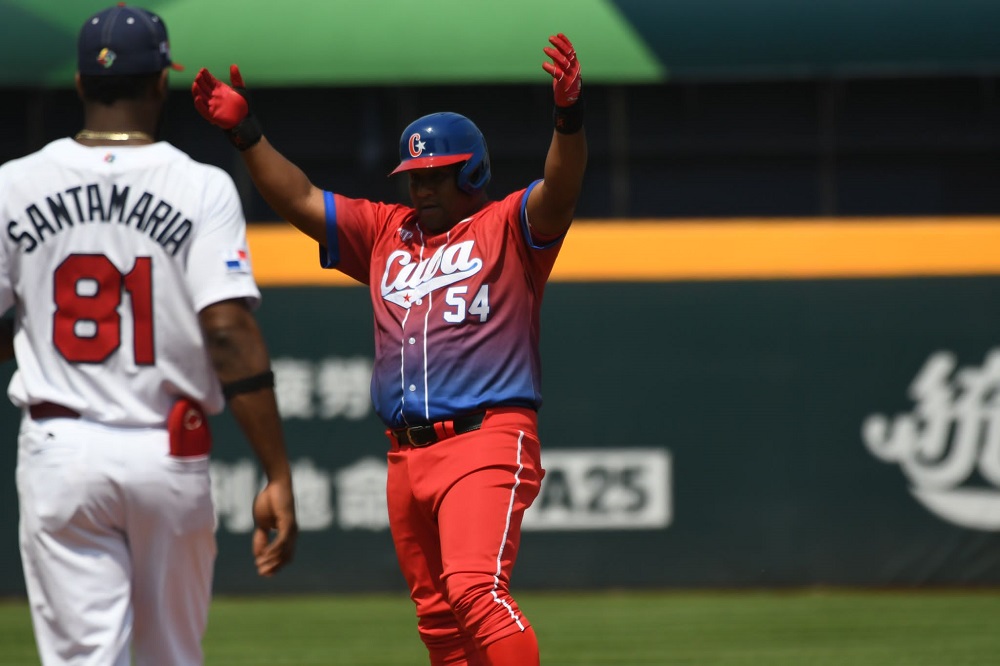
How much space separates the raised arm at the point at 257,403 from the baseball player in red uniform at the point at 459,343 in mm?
966

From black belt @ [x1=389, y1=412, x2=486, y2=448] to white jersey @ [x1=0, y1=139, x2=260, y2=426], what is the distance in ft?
3.98

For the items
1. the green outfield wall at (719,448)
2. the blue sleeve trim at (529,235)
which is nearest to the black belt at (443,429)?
the blue sleeve trim at (529,235)

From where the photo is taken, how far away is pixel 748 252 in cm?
894

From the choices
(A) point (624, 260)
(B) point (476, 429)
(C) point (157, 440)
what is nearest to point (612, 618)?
(A) point (624, 260)

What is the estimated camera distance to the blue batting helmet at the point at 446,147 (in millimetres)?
4297

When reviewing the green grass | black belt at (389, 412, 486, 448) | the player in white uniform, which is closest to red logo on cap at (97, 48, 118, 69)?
the player in white uniform

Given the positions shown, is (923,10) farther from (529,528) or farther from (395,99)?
(529,528)

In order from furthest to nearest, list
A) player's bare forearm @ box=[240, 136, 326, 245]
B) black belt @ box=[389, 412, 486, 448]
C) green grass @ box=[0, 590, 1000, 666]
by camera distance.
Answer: green grass @ box=[0, 590, 1000, 666], player's bare forearm @ box=[240, 136, 326, 245], black belt @ box=[389, 412, 486, 448]

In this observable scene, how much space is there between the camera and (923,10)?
12578mm

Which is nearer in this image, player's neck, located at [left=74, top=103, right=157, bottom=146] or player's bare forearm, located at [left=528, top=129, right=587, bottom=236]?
player's neck, located at [left=74, top=103, right=157, bottom=146]

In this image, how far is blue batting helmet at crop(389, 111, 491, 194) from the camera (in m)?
4.30

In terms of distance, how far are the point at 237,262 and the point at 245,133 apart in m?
1.44

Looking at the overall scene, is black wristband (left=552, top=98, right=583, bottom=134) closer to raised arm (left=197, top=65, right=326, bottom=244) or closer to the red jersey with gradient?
the red jersey with gradient

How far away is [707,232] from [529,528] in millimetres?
2128
